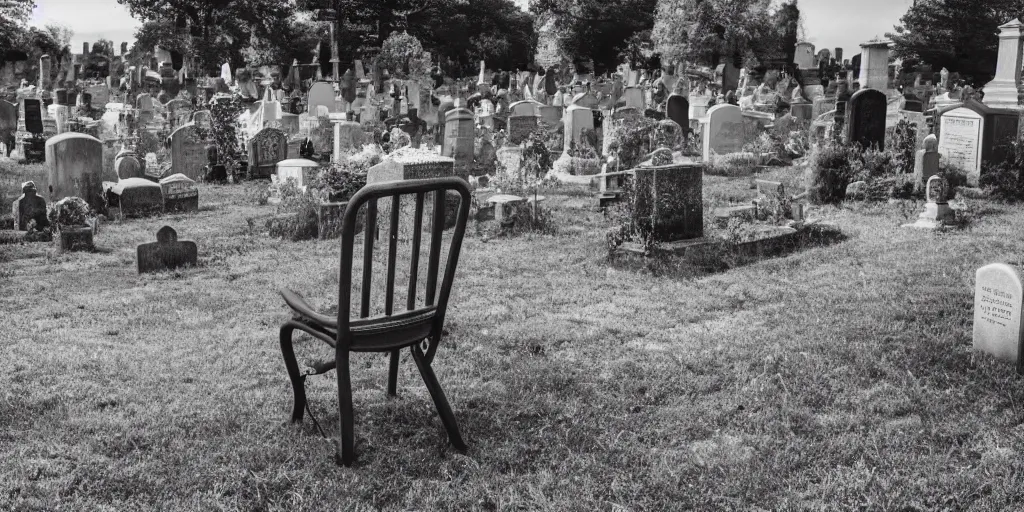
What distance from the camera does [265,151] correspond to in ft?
54.9

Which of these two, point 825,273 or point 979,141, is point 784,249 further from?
point 979,141

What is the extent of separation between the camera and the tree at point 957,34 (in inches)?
1460

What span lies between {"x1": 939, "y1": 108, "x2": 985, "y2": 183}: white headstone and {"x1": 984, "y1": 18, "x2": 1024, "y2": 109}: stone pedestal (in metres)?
3.93

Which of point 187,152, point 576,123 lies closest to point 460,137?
point 576,123

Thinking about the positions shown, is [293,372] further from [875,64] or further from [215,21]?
[215,21]

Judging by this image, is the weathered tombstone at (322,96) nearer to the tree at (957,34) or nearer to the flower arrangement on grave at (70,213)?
the flower arrangement on grave at (70,213)

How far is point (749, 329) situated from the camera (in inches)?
268

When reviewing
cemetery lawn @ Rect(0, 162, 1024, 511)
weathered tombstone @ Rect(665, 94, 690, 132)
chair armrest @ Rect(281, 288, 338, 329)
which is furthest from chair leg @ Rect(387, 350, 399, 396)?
weathered tombstone @ Rect(665, 94, 690, 132)

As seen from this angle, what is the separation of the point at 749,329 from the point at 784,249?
319 centimetres

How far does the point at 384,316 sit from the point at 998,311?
13.1ft

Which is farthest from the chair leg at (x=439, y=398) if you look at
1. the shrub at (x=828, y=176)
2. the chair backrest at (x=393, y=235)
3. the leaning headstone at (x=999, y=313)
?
the shrub at (x=828, y=176)

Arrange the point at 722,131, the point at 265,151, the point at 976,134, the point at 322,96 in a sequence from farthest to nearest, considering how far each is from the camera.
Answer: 1. the point at 322,96
2. the point at 722,131
3. the point at 265,151
4. the point at 976,134

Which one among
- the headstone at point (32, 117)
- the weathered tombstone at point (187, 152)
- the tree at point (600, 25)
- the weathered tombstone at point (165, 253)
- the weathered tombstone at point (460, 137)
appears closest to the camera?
the weathered tombstone at point (165, 253)

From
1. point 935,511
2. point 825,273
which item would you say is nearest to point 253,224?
point 825,273
